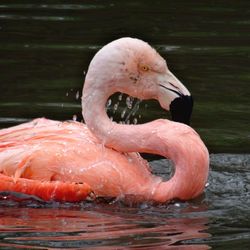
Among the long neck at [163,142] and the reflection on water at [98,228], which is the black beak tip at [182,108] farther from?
the reflection on water at [98,228]

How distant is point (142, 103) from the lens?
11.2 m

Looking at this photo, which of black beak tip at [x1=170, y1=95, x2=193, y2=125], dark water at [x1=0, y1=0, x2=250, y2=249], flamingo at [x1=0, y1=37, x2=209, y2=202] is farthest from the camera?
black beak tip at [x1=170, y1=95, x2=193, y2=125]

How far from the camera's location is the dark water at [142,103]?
7379mm

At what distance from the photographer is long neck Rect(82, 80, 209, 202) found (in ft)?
26.4

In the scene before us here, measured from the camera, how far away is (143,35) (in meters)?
13.5

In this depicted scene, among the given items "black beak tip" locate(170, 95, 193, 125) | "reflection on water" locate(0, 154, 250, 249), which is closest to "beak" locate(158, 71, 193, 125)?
"black beak tip" locate(170, 95, 193, 125)

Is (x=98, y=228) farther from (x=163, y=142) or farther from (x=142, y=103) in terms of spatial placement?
(x=142, y=103)

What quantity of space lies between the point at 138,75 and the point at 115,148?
0.56 m

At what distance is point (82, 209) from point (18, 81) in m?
3.87

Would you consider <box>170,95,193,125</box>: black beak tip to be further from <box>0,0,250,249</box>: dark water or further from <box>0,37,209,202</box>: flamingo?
<box>0,0,250,249</box>: dark water

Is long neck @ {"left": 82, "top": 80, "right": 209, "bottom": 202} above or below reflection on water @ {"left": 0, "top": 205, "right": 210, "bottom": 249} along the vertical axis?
above

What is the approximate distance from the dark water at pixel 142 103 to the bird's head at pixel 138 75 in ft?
2.43

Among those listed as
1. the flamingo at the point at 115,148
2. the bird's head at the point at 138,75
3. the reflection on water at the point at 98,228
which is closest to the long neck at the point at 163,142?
the flamingo at the point at 115,148

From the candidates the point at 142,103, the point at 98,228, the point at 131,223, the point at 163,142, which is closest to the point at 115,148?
the point at 163,142
